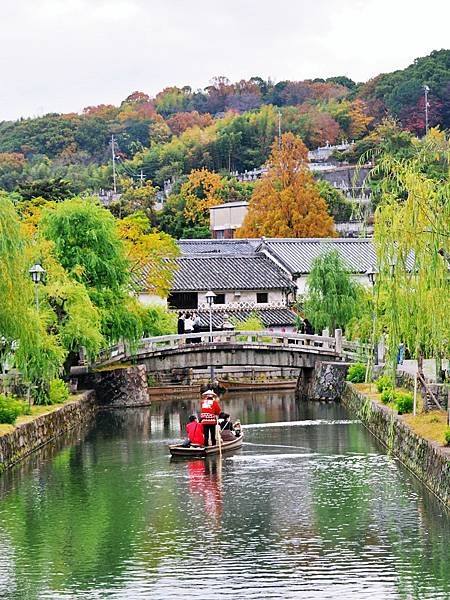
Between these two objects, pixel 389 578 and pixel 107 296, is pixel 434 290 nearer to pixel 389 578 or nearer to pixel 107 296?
pixel 389 578

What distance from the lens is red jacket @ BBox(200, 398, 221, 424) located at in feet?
104

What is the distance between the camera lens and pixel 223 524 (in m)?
23.1

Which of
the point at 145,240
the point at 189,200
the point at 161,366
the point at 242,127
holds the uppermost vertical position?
the point at 242,127

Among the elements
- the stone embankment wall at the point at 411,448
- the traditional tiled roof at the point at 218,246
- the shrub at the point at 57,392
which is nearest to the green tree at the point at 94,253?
the shrub at the point at 57,392

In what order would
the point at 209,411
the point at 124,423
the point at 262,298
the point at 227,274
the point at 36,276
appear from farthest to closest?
the point at 227,274, the point at 262,298, the point at 124,423, the point at 36,276, the point at 209,411

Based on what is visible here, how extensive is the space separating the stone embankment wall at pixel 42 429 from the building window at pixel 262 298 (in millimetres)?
17553

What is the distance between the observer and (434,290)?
23.2m

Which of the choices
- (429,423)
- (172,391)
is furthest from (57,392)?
(172,391)

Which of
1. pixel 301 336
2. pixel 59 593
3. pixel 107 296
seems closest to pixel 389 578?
pixel 59 593

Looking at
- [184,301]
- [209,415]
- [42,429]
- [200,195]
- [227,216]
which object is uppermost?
[200,195]

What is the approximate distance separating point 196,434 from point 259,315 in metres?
27.0

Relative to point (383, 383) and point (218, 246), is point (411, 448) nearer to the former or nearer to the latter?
point (383, 383)

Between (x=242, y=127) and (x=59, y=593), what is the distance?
3643 inches

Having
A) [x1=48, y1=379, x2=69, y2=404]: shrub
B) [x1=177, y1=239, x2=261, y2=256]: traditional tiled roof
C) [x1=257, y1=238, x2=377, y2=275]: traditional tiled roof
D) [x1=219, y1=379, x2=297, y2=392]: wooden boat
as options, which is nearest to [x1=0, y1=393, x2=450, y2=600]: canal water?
[x1=48, y1=379, x2=69, y2=404]: shrub
